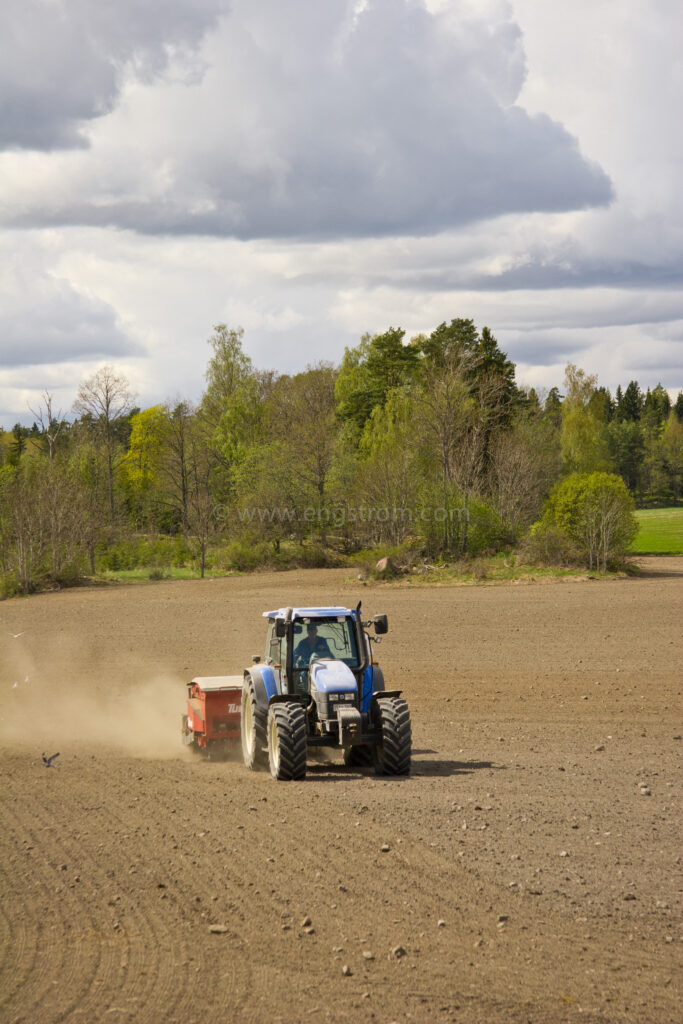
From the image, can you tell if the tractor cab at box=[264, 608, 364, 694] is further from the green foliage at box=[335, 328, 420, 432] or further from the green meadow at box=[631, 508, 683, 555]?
the green foliage at box=[335, 328, 420, 432]

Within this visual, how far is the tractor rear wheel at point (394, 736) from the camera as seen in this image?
12086mm

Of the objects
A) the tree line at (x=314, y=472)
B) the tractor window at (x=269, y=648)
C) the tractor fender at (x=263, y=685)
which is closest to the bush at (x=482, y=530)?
the tree line at (x=314, y=472)

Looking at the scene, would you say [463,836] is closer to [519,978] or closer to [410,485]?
[519,978]

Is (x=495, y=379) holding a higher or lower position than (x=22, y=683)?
higher

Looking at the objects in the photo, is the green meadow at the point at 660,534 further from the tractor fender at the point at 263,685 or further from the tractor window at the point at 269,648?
the tractor fender at the point at 263,685

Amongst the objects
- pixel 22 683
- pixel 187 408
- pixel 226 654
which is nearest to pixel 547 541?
pixel 226 654

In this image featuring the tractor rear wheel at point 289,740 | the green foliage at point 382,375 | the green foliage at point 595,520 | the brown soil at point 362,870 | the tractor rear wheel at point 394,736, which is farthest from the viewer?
the green foliage at point 382,375

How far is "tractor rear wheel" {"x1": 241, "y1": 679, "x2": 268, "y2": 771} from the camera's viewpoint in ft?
42.9

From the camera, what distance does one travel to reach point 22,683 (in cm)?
2203

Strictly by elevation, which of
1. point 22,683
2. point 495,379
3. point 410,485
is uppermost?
point 495,379

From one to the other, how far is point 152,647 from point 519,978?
64.5 ft

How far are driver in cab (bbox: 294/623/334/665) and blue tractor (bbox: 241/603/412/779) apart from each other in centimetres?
1

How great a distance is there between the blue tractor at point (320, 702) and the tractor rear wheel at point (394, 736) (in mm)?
12

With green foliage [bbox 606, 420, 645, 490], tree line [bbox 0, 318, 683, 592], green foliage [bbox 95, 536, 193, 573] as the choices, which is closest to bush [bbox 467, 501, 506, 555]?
tree line [bbox 0, 318, 683, 592]
